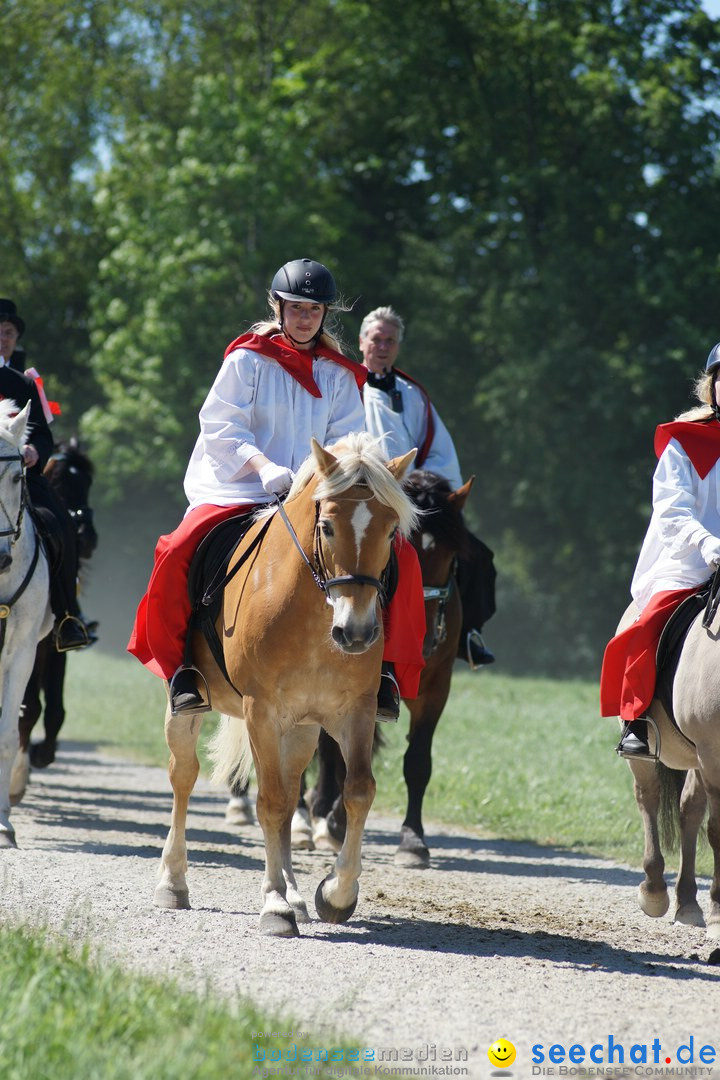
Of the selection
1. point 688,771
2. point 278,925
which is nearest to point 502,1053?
point 278,925

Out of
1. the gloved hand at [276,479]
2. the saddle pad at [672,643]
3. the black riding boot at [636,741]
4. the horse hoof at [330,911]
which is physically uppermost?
the gloved hand at [276,479]

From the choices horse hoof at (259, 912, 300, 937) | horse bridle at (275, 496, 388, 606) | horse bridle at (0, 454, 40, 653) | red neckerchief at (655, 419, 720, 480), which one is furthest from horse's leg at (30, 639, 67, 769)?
red neckerchief at (655, 419, 720, 480)

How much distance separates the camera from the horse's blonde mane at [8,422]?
29.5 feet

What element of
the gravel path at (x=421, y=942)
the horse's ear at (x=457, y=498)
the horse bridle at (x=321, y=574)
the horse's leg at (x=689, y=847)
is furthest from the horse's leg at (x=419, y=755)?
the horse bridle at (x=321, y=574)

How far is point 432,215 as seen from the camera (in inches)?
1594

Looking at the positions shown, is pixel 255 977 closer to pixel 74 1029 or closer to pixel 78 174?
pixel 74 1029

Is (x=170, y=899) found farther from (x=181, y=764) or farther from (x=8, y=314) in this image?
(x=8, y=314)

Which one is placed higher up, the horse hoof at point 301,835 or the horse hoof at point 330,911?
the horse hoof at point 330,911

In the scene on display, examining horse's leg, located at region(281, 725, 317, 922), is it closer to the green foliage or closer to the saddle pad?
the saddle pad

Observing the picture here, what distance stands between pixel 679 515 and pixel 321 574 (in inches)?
80.8

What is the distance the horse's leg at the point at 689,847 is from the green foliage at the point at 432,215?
87.7ft

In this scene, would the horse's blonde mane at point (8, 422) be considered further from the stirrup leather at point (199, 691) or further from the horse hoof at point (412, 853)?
the horse hoof at point (412, 853)

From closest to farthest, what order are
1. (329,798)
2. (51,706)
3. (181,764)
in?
1. (181,764)
2. (329,798)
3. (51,706)

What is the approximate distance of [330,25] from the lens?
40.3 m
